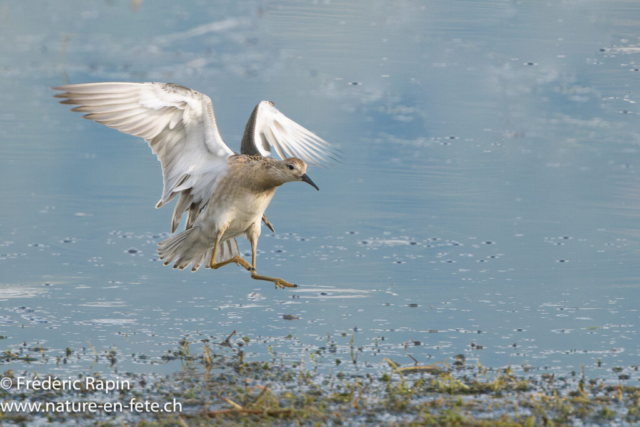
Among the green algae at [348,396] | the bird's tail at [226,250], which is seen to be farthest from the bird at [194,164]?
the green algae at [348,396]

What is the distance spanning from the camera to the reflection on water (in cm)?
763

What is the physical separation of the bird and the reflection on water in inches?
19.6

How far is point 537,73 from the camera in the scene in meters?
16.1

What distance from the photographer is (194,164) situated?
27.0 feet

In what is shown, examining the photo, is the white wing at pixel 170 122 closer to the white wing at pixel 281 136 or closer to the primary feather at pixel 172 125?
the primary feather at pixel 172 125

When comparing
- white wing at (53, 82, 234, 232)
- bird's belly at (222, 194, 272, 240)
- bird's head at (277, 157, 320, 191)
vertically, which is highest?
white wing at (53, 82, 234, 232)

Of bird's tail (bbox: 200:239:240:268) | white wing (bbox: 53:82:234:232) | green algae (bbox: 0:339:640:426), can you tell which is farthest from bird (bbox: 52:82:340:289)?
green algae (bbox: 0:339:640:426)

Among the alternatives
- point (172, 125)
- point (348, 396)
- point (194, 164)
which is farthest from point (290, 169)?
point (348, 396)

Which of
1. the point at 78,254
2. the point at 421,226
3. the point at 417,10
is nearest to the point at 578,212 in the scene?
the point at 421,226

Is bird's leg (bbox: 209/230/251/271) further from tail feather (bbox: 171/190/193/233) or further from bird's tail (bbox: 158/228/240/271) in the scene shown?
tail feather (bbox: 171/190/193/233)

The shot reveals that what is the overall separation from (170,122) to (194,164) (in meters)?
0.43

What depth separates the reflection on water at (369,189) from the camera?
7.63 metres

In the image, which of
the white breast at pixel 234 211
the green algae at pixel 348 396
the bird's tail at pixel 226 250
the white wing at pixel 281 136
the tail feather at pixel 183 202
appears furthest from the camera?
the white wing at pixel 281 136

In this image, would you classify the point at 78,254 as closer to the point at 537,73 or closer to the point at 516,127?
the point at 516,127
